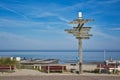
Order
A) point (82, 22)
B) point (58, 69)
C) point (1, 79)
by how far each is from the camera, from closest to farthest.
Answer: point (1, 79) < point (82, 22) < point (58, 69)

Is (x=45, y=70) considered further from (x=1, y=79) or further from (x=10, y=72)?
(x=1, y=79)

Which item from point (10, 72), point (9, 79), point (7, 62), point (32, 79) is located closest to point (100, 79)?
point (32, 79)

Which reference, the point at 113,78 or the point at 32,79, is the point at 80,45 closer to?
the point at 113,78

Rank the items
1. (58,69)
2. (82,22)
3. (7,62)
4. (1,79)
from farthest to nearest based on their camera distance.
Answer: (7,62), (58,69), (82,22), (1,79)

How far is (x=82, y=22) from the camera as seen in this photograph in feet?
71.6

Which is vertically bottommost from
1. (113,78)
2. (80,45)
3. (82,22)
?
(113,78)

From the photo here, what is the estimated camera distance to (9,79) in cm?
1861

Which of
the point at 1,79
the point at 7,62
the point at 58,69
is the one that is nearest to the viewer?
the point at 1,79

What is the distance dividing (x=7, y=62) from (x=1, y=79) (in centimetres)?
784

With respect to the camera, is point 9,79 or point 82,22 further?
point 82,22

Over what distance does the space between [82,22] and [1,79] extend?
699 cm

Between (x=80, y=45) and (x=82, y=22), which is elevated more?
(x=82, y=22)

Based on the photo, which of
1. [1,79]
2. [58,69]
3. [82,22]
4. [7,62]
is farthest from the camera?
[7,62]

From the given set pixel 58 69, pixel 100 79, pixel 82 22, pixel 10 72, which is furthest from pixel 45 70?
pixel 100 79
